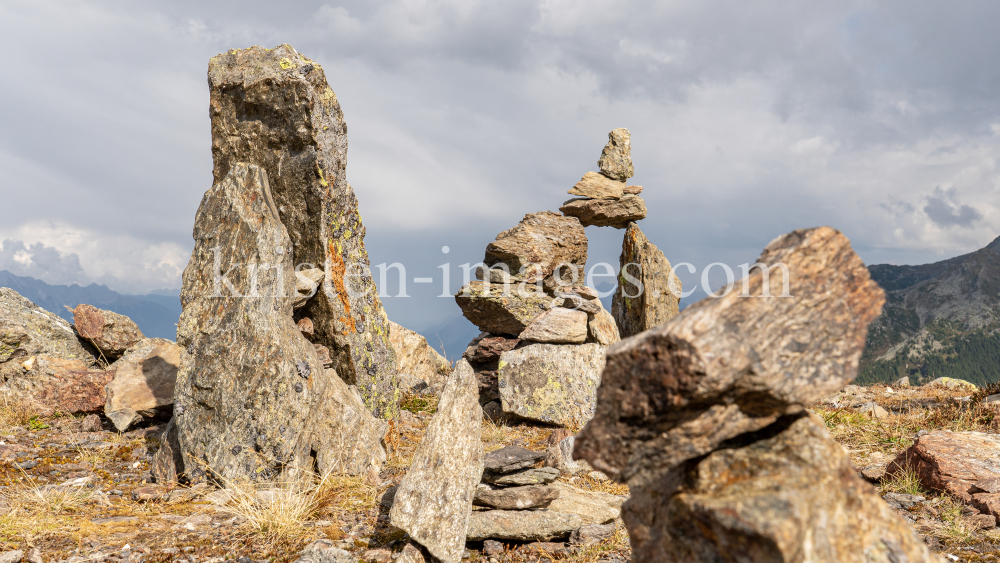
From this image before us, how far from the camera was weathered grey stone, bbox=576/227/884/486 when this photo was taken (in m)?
2.81

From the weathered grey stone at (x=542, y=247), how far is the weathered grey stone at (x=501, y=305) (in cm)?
74

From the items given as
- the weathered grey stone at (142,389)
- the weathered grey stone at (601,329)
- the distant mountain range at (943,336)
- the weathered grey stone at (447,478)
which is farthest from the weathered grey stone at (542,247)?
the distant mountain range at (943,336)

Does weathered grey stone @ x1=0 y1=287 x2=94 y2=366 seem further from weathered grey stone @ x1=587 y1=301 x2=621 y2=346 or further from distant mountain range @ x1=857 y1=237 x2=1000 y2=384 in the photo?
distant mountain range @ x1=857 y1=237 x2=1000 y2=384

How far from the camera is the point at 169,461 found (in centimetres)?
813

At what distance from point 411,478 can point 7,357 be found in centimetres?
1180

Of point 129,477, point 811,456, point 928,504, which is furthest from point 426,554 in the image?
point 928,504

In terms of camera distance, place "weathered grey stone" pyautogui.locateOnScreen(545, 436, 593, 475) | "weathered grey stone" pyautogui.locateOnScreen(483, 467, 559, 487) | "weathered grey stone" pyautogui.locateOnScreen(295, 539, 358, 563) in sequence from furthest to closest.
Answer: "weathered grey stone" pyautogui.locateOnScreen(545, 436, 593, 475), "weathered grey stone" pyautogui.locateOnScreen(483, 467, 559, 487), "weathered grey stone" pyautogui.locateOnScreen(295, 539, 358, 563)

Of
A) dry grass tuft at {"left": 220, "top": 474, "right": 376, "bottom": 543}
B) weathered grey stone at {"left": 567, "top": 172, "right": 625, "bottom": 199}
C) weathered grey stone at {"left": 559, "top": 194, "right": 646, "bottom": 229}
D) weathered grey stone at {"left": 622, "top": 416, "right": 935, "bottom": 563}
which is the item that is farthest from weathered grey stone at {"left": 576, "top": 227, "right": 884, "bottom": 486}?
weathered grey stone at {"left": 567, "top": 172, "right": 625, "bottom": 199}

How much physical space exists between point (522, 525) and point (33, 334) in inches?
514

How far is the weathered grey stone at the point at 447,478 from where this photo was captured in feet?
18.7

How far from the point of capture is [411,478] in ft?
20.0

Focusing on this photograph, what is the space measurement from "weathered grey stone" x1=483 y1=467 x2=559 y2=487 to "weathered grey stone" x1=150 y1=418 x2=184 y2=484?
451 cm

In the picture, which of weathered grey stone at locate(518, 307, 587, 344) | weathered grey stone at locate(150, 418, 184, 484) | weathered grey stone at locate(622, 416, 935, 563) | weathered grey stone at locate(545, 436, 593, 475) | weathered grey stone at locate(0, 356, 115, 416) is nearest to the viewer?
weathered grey stone at locate(622, 416, 935, 563)

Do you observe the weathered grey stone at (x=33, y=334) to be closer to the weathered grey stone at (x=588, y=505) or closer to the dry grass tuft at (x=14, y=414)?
the dry grass tuft at (x=14, y=414)
